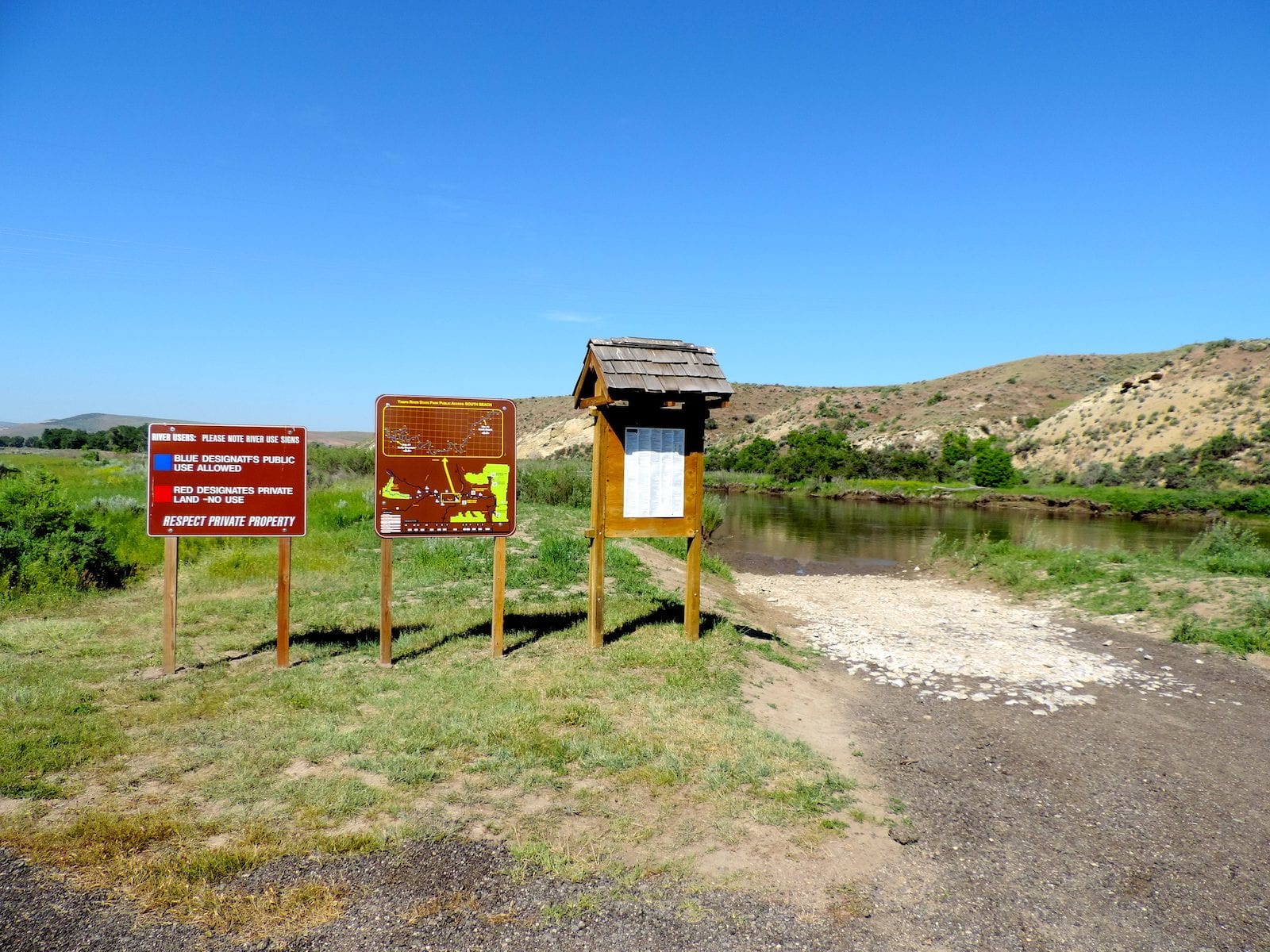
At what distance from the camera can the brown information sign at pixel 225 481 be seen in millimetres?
7477

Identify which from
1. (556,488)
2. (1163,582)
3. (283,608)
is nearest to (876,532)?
(556,488)

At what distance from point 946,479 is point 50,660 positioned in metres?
51.6

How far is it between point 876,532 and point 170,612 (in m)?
26.7

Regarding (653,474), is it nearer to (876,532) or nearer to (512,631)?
(512,631)

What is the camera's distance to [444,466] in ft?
26.1

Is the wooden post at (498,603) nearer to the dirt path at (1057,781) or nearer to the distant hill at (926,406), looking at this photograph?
the dirt path at (1057,781)

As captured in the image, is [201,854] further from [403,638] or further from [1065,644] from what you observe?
[1065,644]

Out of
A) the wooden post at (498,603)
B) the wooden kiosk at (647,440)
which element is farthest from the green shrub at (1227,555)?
the wooden post at (498,603)

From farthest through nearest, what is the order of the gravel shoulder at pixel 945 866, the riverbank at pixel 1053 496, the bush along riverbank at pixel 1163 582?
the riverbank at pixel 1053 496 → the bush along riverbank at pixel 1163 582 → the gravel shoulder at pixel 945 866

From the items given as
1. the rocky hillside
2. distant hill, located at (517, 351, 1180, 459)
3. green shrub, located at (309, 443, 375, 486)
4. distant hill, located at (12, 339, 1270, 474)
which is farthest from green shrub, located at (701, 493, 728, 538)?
distant hill, located at (517, 351, 1180, 459)

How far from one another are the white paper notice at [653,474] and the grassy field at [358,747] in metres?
1.46

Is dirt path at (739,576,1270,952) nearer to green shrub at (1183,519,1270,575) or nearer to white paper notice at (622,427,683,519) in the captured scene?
white paper notice at (622,427,683,519)

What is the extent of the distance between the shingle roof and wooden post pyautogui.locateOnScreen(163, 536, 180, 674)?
14.0 ft

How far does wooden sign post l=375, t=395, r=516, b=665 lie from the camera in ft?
25.3
